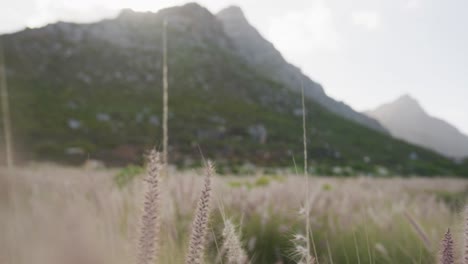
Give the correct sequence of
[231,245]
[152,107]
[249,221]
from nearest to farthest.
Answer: [231,245] < [249,221] < [152,107]

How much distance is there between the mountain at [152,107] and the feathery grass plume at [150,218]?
41.4 m

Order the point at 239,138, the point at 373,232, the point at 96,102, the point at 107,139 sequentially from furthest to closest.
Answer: the point at 96,102 < the point at 239,138 < the point at 107,139 < the point at 373,232

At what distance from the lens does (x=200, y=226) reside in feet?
2.80

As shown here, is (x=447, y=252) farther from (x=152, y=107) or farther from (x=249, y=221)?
(x=152, y=107)

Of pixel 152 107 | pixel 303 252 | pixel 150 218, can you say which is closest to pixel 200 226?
pixel 150 218

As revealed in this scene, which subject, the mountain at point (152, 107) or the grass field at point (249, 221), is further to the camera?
the mountain at point (152, 107)

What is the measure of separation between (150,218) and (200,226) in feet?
0.33

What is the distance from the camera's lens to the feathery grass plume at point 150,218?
2.61ft

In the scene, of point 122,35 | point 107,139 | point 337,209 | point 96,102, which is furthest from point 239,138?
point 337,209

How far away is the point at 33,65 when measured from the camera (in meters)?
78.0

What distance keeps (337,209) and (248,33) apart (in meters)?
152

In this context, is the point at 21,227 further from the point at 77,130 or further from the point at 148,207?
the point at 77,130

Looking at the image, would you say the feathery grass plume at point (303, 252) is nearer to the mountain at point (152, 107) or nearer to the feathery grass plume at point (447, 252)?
the feathery grass plume at point (447, 252)

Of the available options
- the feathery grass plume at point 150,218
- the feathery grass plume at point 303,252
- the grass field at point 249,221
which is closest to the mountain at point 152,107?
the grass field at point 249,221
